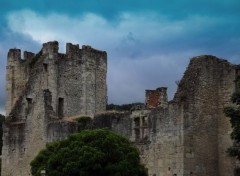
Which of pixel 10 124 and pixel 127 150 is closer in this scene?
pixel 127 150

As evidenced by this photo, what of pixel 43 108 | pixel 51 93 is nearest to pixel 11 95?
pixel 51 93

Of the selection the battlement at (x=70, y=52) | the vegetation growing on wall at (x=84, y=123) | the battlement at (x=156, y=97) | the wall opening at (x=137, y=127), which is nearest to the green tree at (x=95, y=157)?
the wall opening at (x=137, y=127)

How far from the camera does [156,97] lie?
44594mm

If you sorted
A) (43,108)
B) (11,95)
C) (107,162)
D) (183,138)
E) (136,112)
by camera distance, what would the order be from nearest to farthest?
(107,162) < (183,138) < (136,112) < (43,108) < (11,95)

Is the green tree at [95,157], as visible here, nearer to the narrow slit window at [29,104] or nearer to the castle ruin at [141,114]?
the castle ruin at [141,114]

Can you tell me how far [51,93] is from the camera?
53625 mm

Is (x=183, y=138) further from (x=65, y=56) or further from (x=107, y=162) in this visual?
(x=65, y=56)

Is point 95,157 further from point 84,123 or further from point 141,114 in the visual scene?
point 84,123

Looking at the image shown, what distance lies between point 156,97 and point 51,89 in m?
12.0

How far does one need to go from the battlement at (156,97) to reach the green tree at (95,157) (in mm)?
6524

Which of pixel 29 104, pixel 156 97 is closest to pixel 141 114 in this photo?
pixel 156 97

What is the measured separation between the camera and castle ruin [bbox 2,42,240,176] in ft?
131

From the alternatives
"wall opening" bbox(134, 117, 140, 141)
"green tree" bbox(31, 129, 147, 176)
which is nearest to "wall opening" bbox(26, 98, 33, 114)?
"wall opening" bbox(134, 117, 140, 141)

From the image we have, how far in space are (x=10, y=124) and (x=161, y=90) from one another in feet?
40.8
